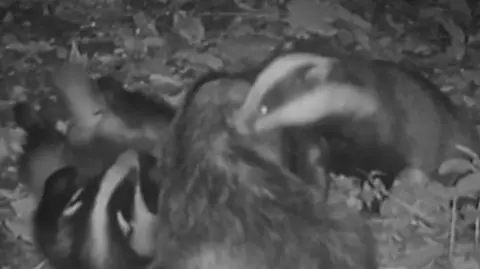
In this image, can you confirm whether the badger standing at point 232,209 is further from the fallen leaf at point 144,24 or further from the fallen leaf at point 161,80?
the fallen leaf at point 144,24

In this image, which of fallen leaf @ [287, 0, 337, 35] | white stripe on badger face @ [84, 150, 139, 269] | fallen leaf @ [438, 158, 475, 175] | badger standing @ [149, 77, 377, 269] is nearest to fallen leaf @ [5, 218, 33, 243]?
white stripe on badger face @ [84, 150, 139, 269]

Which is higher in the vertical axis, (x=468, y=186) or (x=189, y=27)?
(x=189, y=27)

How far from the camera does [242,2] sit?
1243 millimetres

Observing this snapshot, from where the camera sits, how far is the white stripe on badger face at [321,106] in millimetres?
1148

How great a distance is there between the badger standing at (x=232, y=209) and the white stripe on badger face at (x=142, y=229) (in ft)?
0.05

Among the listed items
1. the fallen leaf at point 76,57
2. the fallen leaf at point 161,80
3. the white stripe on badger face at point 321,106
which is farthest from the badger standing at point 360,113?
the fallen leaf at point 76,57

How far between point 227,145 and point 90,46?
13.0 inches

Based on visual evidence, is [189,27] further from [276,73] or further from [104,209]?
[104,209]

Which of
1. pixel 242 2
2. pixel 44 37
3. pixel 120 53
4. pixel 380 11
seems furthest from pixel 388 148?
pixel 44 37

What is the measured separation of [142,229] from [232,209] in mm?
158

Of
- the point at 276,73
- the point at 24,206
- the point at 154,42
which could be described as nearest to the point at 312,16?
the point at 276,73

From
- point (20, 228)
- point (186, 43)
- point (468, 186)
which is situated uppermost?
point (186, 43)

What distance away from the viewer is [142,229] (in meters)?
1.13

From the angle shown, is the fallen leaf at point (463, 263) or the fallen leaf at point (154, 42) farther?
the fallen leaf at point (154, 42)
